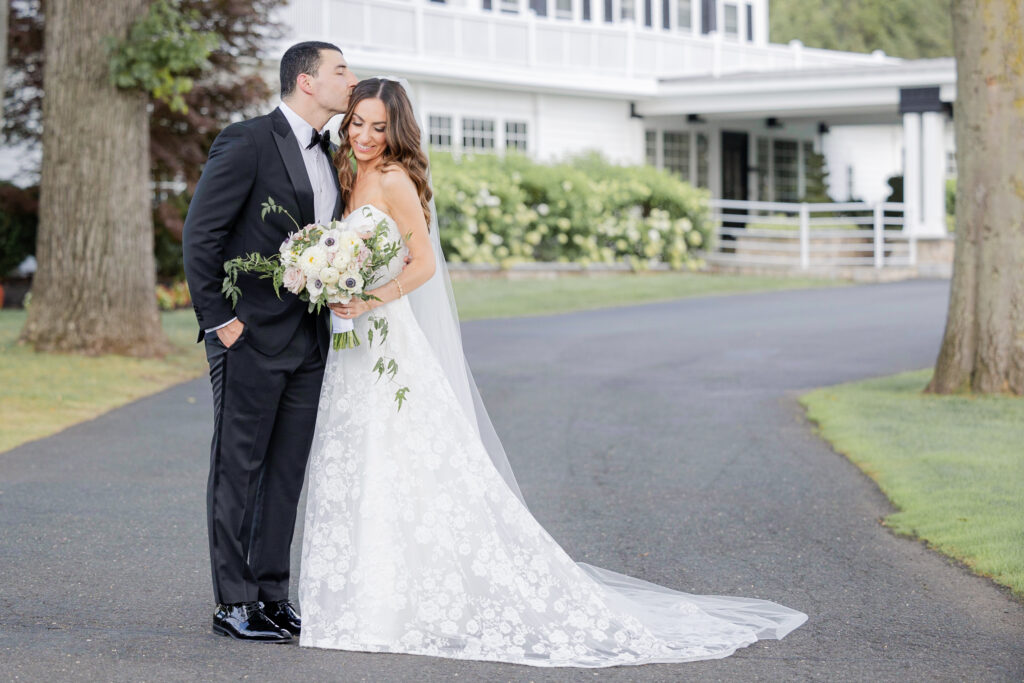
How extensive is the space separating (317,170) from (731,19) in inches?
1215

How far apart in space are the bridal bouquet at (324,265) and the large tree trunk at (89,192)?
8.53m

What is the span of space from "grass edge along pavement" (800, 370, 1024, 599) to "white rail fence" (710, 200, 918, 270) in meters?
13.5

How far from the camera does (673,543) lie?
6219mm

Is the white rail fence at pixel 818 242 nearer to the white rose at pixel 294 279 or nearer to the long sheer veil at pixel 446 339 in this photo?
the long sheer veil at pixel 446 339

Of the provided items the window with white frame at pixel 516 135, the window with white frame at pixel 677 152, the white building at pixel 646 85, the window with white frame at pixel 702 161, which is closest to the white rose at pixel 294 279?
the white building at pixel 646 85

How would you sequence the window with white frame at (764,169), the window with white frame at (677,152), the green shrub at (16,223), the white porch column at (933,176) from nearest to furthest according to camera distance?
the green shrub at (16,223)
the white porch column at (933,176)
the window with white frame at (677,152)
the window with white frame at (764,169)

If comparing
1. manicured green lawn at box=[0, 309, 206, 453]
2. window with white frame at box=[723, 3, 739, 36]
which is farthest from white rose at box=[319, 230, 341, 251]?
window with white frame at box=[723, 3, 739, 36]

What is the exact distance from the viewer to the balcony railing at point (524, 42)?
23891mm

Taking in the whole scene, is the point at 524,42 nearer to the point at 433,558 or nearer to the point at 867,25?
the point at 433,558

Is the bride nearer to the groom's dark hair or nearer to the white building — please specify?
the groom's dark hair

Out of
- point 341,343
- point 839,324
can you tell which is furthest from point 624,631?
point 839,324

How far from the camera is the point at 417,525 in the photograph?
461cm

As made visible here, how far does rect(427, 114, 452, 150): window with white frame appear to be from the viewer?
26.4 m

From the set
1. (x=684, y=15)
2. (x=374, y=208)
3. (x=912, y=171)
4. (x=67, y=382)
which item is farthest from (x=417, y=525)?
(x=684, y=15)
